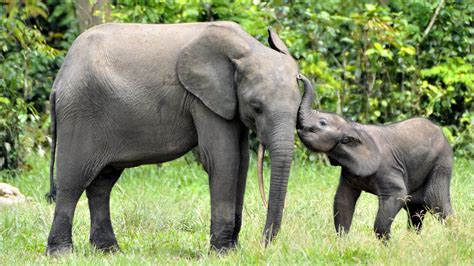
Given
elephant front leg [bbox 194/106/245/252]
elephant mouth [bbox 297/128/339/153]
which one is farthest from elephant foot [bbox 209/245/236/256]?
elephant mouth [bbox 297/128/339/153]

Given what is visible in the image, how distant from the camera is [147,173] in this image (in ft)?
42.5

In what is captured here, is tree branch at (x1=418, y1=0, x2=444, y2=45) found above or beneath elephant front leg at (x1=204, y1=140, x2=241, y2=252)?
beneath

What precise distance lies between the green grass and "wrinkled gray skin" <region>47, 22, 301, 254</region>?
335 mm

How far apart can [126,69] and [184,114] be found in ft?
1.97

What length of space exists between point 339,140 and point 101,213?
2.13 metres

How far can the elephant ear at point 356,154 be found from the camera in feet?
27.7

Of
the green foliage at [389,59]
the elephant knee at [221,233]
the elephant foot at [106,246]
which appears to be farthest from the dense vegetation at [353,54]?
the elephant knee at [221,233]

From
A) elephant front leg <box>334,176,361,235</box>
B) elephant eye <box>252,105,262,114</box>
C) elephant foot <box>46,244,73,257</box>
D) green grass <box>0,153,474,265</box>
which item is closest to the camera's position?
green grass <box>0,153,474,265</box>

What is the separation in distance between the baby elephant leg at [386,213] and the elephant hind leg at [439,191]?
508mm

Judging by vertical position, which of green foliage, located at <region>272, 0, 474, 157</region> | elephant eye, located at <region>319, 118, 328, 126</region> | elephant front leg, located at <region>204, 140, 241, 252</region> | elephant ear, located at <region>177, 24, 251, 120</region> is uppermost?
elephant ear, located at <region>177, 24, 251, 120</region>

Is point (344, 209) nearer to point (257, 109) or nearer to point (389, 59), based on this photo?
point (257, 109)

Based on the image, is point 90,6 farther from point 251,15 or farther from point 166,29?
point 166,29

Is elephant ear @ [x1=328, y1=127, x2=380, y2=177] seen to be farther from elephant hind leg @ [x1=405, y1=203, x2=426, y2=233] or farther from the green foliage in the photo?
the green foliage

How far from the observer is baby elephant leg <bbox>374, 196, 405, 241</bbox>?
8445 mm
